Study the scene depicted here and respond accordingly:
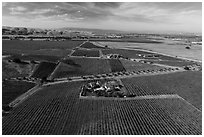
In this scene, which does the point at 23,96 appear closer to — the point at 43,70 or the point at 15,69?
the point at 15,69

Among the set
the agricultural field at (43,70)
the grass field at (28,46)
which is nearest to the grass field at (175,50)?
the grass field at (28,46)

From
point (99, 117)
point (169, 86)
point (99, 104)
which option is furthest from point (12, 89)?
point (169, 86)

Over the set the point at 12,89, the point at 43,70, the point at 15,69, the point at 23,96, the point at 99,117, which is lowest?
the point at 23,96

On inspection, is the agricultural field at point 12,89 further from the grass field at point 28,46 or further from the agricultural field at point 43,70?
the grass field at point 28,46

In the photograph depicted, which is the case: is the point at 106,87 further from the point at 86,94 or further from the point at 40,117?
the point at 40,117

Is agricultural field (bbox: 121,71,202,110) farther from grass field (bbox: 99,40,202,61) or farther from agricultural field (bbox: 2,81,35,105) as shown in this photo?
grass field (bbox: 99,40,202,61)

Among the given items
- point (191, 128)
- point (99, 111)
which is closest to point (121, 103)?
point (99, 111)
